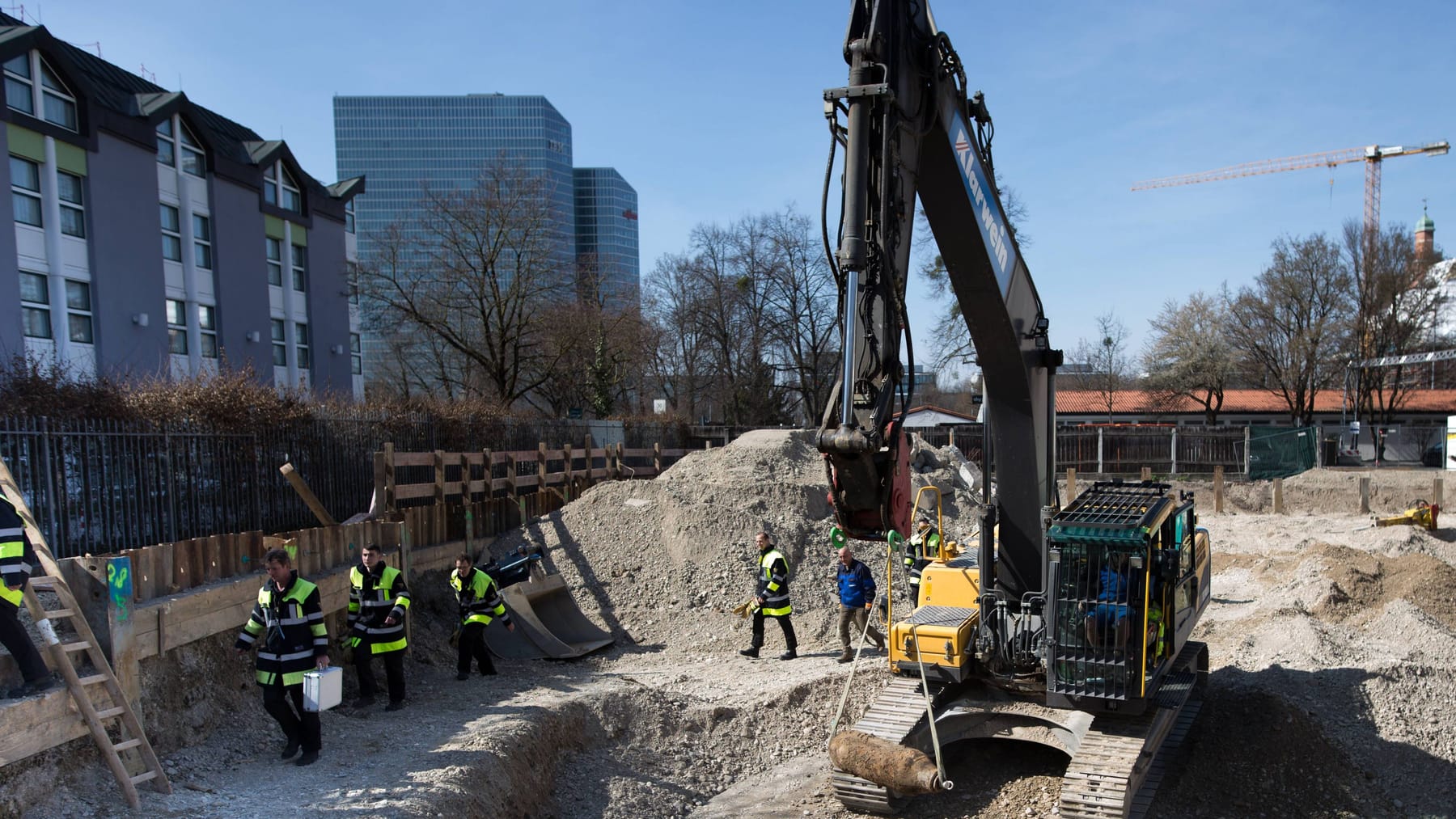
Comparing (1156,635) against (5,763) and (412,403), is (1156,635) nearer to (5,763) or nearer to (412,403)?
(5,763)

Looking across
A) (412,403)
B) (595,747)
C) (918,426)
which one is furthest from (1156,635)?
(918,426)

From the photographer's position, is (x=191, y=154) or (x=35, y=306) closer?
(x=35, y=306)

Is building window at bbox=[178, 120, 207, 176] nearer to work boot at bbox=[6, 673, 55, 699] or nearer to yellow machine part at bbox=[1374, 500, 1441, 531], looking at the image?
work boot at bbox=[6, 673, 55, 699]

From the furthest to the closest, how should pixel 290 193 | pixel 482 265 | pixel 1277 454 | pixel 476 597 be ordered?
pixel 290 193
pixel 1277 454
pixel 482 265
pixel 476 597

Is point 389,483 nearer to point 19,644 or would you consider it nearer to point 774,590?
point 774,590

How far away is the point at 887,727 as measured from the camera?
7.43m

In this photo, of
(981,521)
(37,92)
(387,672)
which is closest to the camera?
(981,521)

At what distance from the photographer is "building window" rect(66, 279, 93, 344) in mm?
21766

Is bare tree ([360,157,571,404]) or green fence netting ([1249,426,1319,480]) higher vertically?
bare tree ([360,157,571,404])

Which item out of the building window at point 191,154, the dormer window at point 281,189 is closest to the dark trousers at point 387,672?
the building window at point 191,154

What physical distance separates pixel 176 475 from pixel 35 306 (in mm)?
13291

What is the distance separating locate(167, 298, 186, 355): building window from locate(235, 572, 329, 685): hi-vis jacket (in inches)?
832

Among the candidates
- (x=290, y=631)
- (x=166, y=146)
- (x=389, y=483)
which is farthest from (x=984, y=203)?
(x=166, y=146)

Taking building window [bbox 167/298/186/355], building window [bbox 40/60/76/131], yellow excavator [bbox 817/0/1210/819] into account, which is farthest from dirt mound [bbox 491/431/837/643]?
building window [bbox 40/60/76/131]
